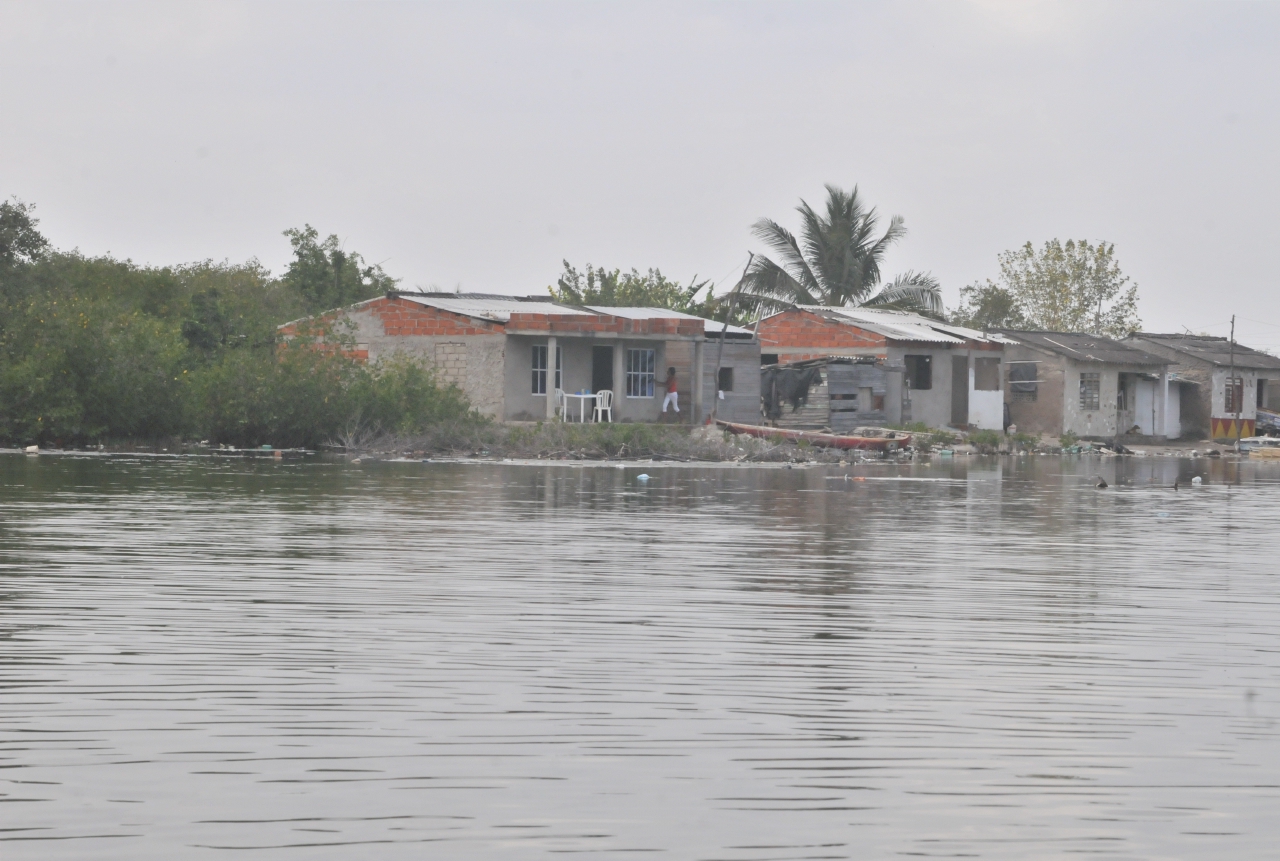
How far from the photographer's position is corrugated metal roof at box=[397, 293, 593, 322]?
37.2 m

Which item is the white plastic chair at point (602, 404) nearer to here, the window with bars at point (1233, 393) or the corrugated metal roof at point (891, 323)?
the corrugated metal roof at point (891, 323)

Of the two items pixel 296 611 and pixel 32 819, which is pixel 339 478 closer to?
pixel 296 611

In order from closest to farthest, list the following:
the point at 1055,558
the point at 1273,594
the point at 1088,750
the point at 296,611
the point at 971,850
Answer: the point at 971,850, the point at 1088,750, the point at 296,611, the point at 1273,594, the point at 1055,558

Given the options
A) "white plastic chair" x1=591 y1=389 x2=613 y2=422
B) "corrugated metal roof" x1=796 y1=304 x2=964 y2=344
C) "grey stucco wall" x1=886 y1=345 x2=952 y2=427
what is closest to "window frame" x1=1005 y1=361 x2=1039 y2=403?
"corrugated metal roof" x1=796 y1=304 x2=964 y2=344

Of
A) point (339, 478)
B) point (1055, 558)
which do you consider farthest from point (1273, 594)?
point (339, 478)

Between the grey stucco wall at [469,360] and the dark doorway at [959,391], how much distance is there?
1634 cm

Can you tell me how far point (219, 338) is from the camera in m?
40.0

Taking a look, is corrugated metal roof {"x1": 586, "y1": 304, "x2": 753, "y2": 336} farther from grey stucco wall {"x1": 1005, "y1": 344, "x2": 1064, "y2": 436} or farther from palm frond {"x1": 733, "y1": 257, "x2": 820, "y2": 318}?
grey stucco wall {"x1": 1005, "y1": 344, "x2": 1064, "y2": 436}

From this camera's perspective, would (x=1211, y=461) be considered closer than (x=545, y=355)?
No

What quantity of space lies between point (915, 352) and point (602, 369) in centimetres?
1028

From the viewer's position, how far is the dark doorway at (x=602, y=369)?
39.2 m

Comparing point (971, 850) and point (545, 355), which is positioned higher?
point (545, 355)

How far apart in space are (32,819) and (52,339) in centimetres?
2957

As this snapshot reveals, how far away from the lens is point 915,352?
44875 millimetres
